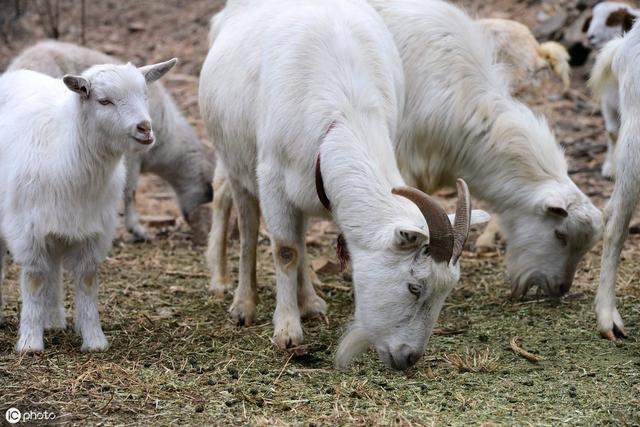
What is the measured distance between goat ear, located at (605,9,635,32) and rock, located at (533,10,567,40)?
5.44ft

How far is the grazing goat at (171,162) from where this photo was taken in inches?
345

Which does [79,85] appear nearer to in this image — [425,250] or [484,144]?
[425,250]

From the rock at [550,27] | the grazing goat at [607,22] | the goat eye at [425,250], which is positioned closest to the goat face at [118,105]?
the goat eye at [425,250]

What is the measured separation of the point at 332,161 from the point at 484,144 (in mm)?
1905

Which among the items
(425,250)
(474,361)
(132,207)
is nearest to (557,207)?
(474,361)

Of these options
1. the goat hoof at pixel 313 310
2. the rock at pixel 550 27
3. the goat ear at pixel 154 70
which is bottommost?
the rock at pixel 550 27

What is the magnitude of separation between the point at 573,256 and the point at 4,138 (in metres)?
3.50

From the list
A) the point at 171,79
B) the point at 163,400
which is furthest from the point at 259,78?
the point at 171,79

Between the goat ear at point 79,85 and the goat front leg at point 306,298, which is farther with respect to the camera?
the goat front leg at point 306,298

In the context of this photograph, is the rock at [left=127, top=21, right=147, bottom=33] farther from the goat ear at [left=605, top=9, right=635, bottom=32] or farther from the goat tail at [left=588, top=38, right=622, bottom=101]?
the goat tail at [left=588, top=38, right=622, bottom=101]

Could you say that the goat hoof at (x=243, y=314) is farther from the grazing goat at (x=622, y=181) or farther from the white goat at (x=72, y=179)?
the grazing goat at (x=622, y=181)

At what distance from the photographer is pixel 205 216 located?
894cm

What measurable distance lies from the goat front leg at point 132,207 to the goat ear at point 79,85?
12.0 ft

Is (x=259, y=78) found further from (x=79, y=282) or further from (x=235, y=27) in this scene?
(x=79, y=282)
